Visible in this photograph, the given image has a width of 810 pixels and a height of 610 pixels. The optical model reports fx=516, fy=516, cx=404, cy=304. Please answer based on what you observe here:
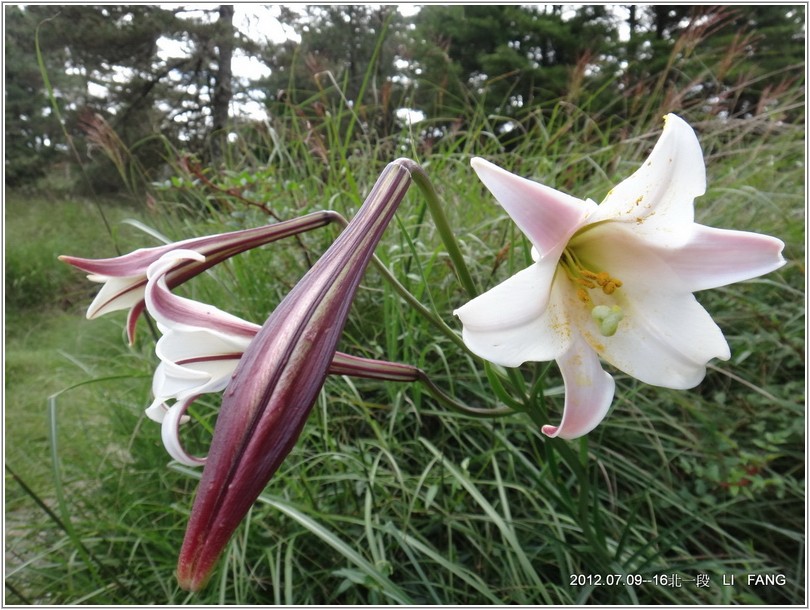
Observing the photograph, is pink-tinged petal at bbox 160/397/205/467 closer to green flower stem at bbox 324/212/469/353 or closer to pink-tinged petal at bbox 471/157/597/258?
green flower stem at bbox 324/212/469/353

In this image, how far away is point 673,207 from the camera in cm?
47

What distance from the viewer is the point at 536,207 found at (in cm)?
43

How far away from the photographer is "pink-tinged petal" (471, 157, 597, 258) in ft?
1.39

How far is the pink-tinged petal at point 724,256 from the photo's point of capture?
0.46 m

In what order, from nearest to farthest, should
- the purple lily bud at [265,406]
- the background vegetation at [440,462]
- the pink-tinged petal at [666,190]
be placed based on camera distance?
the purple lily bud at [265,406]
the pink-tinged petal at [666,190]
the background vegetation at [440,462]

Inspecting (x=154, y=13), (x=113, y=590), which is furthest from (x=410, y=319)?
(x=154, y=13)

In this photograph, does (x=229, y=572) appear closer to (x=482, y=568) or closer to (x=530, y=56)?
(x=482, y=568)

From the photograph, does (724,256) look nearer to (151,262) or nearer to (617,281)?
(617,281)

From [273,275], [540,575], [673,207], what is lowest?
[540,575]

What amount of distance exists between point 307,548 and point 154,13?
20.0 feet

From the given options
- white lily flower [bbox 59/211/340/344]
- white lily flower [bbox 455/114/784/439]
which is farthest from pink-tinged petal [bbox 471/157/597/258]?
white lily flower [bbox 59/211/340/344]

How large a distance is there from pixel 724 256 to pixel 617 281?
0.11m

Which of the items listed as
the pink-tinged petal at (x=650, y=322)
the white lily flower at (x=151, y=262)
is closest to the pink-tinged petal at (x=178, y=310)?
the white lily flower at (x=151, y=262)

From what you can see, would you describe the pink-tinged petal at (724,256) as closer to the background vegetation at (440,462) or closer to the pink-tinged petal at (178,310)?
the background vegetation at (440,462)
